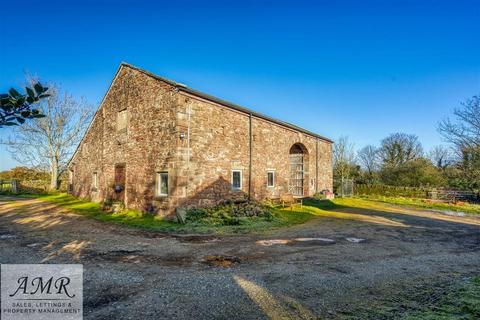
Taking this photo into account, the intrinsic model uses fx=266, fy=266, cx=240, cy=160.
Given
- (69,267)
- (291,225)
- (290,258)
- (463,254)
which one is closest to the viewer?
(69,267)

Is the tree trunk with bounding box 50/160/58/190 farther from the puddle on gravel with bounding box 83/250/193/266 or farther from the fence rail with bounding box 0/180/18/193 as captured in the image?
the puddle on gravel with bounding box 83/250/193/266

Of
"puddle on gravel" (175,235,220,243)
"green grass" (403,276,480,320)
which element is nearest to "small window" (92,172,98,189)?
"puddle on gravel" (175,235,220,243)

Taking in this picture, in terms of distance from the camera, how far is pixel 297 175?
23703mm

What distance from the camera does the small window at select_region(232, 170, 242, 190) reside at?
50.7 feet

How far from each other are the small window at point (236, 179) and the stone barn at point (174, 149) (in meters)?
0.06

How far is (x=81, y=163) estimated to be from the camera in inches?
851

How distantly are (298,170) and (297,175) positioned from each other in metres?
0.46

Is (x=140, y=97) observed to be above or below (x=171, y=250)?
above

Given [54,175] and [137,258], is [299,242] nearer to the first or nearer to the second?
[137,258]

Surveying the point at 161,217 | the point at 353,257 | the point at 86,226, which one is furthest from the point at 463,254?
the point at 86,226

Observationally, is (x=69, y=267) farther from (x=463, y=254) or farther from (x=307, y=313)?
(x=463, y=254)

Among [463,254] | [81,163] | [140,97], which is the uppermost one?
[140,97]

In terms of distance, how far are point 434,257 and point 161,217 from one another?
1065 centimetres

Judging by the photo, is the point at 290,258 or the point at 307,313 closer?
the point at 307,313
